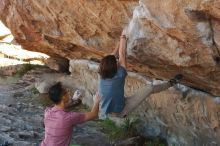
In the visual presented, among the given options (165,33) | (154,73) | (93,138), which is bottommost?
(93,138)

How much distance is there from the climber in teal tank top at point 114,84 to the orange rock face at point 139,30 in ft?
1.08

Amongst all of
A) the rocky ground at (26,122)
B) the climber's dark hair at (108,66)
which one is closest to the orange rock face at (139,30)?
the climber's dark hair at (108,66)

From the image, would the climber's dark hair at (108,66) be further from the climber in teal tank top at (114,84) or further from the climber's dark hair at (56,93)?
the climber's dark hair at (56,93)

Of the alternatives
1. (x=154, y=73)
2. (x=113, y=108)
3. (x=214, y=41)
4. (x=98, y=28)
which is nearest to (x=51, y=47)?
(x=98, y=28)

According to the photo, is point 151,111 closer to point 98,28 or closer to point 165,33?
point 98,28

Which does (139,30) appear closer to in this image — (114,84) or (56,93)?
(114,84)

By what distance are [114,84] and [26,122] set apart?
4.36 metres

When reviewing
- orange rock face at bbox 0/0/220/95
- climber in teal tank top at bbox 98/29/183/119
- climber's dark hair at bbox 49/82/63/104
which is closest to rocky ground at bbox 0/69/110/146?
orange rock face at bbox 0/0/220/95

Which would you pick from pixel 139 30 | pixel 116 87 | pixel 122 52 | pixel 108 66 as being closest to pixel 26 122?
pixel 116 87

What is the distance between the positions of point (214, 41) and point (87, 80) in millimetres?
5858

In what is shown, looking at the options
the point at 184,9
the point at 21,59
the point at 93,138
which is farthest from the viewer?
the point at 21,59

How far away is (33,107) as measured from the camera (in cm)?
1198

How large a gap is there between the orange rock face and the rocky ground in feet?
5.17

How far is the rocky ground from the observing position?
954cm
